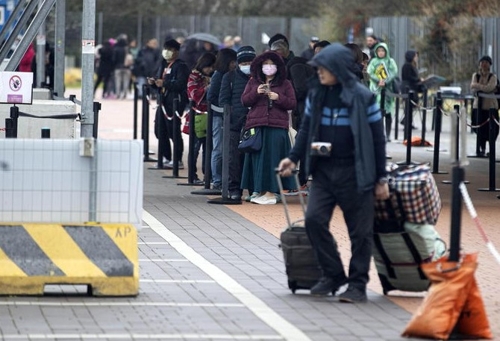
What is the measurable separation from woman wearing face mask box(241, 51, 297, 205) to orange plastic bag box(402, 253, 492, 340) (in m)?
7.22

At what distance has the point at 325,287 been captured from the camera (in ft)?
33.4

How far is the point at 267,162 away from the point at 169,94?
4.79 metres

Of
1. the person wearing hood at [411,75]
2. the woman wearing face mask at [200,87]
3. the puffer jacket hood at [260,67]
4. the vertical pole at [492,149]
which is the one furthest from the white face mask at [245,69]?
the person wearing hood at [411,75]

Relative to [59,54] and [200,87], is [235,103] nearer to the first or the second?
[200,87]

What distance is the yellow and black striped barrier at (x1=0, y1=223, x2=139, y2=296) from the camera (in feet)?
33.5

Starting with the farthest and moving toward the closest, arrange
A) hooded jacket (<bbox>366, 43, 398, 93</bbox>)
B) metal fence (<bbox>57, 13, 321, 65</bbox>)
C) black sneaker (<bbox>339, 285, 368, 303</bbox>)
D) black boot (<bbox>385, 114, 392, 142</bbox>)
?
1. metal fence (<bbox>57, 13, 321, 65</bbox>)
2. black boot (<bbox>385, 114, 392, 142</bbox>)
3. hooded jacket (<bbox>366, 43, 398, 93</bbox>)
4. black sneaker (<bbox>339, 285, 368, 303</bbox>)

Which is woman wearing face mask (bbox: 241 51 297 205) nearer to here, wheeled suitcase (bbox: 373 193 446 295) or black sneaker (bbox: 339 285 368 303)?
wheeled suitcase (bbox: 373 193 446 295)

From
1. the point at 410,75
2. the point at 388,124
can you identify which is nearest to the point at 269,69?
the point at 388,124

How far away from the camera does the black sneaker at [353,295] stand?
1006 cm

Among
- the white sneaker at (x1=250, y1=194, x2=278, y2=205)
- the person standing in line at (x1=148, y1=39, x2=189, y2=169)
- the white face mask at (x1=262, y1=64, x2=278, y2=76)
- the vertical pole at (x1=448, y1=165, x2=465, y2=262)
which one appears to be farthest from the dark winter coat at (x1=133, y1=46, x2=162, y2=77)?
the vertical pole at (x1=448, y1=165, x2=465, y2=262)

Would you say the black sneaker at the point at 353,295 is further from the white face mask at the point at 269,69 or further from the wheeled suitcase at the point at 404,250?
the white face mask at the point at 269,69

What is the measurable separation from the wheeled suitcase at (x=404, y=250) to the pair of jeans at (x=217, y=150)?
773cm

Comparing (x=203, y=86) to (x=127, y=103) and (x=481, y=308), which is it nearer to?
(x=481, y=308)

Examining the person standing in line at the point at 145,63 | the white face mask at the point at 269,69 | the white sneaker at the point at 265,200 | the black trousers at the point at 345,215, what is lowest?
the white sneaker at the point at 265,200
